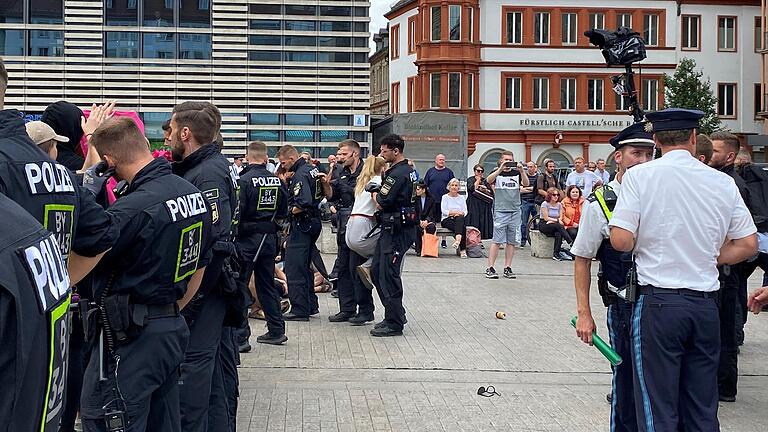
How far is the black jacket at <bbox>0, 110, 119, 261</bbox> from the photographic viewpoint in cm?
277

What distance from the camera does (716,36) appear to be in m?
53.6

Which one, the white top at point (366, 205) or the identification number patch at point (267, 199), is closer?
the identification number patch at point (267, 199)

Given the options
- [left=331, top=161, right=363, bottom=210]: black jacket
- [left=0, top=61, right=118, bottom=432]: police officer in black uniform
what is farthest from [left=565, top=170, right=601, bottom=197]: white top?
[left=0, top=61, right=118, bottom=432]: police officer in black uniform

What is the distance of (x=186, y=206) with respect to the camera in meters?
4.16

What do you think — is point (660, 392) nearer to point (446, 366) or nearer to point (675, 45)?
point (446, 366)

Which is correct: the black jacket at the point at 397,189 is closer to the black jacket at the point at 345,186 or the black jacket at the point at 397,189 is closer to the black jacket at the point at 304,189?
the black jacket at the point at 304,189

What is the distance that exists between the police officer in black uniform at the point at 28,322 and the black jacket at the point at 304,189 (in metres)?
7.86

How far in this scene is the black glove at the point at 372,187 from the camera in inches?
365

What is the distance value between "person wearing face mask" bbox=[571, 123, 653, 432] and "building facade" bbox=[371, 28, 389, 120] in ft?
208

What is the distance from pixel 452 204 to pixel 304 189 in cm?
859

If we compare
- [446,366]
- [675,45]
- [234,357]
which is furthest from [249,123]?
[675,45]

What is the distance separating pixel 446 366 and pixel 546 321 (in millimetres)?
2773

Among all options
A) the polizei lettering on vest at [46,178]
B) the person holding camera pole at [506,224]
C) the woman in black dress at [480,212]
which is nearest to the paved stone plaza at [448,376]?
the person holding camera pole at [506,224]

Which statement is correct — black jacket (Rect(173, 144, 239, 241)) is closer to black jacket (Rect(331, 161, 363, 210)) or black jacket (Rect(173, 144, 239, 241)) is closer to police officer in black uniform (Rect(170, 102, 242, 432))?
police officer in black uniform (Rect(170, 102, 242, 432))
